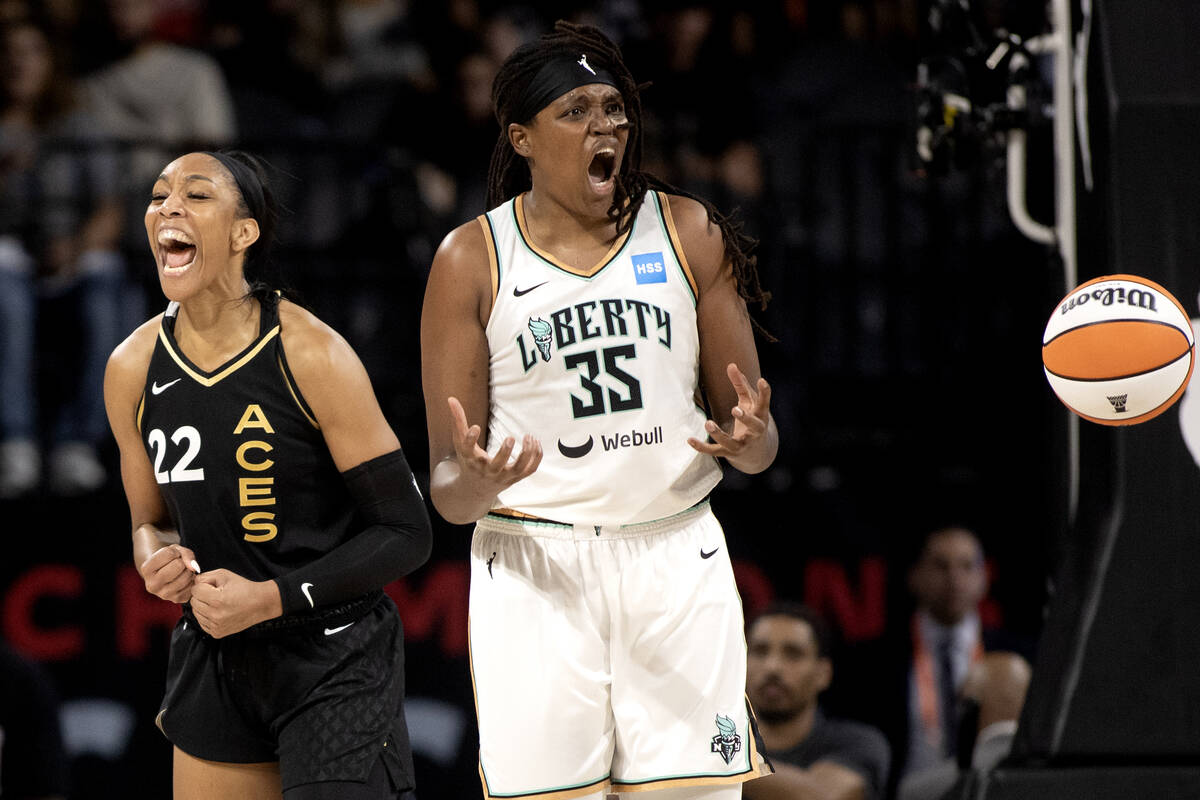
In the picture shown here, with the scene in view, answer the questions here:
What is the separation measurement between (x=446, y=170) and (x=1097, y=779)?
13.9ft

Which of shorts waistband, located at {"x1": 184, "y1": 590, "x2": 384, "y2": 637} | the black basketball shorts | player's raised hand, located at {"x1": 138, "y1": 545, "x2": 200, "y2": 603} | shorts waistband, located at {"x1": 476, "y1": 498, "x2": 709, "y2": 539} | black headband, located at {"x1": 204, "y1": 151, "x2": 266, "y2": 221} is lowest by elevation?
the black basketball shorts

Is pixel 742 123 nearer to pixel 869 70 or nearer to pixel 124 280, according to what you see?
pixel 869 70

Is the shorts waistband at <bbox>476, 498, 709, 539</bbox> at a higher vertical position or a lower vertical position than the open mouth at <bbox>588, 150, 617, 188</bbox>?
Result: lower

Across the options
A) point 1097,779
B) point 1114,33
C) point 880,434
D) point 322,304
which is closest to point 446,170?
point 322,304

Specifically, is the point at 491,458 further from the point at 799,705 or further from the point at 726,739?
the point at 799,705

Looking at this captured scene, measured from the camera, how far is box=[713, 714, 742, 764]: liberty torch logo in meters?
3.24

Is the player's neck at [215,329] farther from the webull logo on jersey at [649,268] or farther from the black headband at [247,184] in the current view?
the webull logo on jersey at [649,268]

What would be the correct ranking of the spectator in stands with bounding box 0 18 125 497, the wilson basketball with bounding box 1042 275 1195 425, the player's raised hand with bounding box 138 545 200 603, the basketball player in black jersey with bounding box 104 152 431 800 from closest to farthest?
the player's raised hand with bounding box 138 545 200 603, the basketball player in black jersey with bounding box 104 152 431 800, the wilson basketball with bounding box 1042 275 1195 425, the spectator in stands with bounding box 0 18 125 497

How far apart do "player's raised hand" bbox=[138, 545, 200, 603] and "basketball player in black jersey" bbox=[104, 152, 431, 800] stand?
0.05 ft

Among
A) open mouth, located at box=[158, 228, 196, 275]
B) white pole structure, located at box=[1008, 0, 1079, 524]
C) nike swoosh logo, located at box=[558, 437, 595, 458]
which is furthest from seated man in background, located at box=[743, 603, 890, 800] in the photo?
Result: open mouth, located at box=[158, 228, 196, 275]

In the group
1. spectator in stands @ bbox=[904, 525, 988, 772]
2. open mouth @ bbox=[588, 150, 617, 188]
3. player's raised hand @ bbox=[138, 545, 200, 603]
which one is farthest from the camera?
spectator in stands @ bbox=[904, 525, 988, 772]

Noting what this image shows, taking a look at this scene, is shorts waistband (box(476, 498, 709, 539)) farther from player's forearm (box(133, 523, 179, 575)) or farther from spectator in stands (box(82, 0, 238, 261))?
spectator in stands (box(82, 0, 238, 261))

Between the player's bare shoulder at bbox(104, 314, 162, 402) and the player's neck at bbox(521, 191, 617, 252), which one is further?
the player's neck at bbox(521, 191, 617, 252)

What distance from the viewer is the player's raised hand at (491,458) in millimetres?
2971
